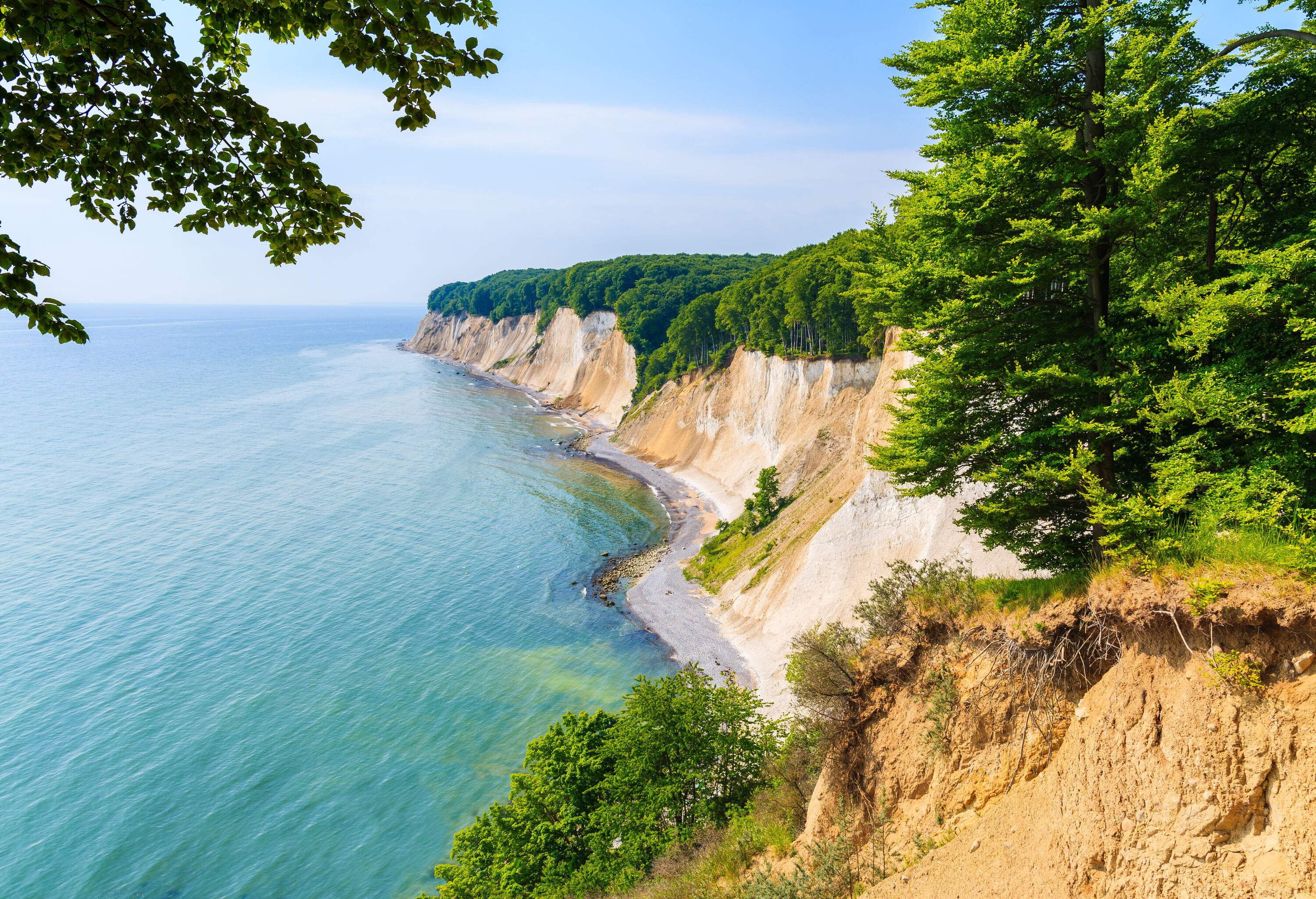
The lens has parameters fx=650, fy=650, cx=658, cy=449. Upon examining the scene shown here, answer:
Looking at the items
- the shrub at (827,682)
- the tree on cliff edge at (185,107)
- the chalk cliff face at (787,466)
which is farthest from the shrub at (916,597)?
Result: the tree on cliff edge at (185,107)

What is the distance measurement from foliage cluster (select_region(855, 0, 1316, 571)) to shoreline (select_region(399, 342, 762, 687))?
24.2 meters

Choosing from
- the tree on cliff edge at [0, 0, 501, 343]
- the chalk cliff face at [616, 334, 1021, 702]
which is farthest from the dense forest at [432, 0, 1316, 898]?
the tree on cliff edge at [0, 0, 501, 343]

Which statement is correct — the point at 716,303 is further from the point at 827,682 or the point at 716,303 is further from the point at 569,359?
the point at 827,682

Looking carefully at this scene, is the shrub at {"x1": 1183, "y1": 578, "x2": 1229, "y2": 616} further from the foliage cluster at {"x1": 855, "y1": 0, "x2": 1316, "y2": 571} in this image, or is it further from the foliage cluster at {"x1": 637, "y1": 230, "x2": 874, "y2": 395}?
the foliage cluster at {"x1": 637, "y1": 230, "x2": 874, "y2": 395}

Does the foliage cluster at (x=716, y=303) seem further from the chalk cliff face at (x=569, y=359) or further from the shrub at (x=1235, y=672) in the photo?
the shrub at (x=1235, y=672)

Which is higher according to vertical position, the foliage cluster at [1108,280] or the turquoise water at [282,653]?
the foliage cluster at [1108,280]

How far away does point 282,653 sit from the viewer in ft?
128

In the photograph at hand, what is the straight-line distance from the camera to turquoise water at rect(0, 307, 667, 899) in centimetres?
2664

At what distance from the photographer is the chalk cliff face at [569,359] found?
107375 mm

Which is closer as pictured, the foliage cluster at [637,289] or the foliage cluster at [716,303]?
the foliage cluster at [716,303]

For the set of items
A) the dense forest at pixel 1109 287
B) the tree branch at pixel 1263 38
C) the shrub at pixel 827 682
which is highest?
the tree branch at pixel 1263 38

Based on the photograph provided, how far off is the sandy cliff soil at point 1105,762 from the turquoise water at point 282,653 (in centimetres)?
2076

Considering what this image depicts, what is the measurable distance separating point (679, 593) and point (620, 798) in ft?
80.6

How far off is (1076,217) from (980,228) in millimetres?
1553
